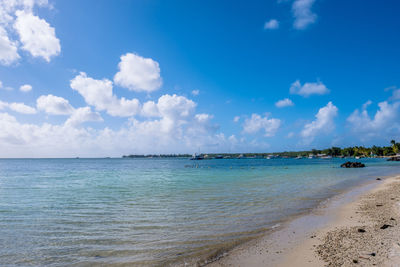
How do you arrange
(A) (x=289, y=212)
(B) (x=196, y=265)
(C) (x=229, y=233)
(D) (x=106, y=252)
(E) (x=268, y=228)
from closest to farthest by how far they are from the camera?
(B) (x=196, y=265) → (D) (x=106, y=252) → (C) (x=229, y=233) → (E) (x=268, y=228) → (A) (x=289, y=212)

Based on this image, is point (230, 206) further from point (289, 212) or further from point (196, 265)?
point (196, 265)

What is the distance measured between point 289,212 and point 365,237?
5.65m

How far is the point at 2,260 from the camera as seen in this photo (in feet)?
25.7

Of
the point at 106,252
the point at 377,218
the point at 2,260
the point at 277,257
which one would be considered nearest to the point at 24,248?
the point at 2,260

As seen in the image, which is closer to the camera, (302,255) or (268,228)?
(302,255)

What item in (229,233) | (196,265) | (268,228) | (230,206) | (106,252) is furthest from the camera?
(230,206)

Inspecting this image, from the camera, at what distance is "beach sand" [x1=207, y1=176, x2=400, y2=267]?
7.12 m

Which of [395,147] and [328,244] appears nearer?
[328,244]

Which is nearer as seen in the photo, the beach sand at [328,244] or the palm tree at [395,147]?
the beach sand at [328,244]

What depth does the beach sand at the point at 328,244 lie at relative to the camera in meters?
7.12

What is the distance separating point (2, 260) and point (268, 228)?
10773mm

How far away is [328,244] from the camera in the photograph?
27.5 feet

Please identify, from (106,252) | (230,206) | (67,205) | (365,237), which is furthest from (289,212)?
(67,205)

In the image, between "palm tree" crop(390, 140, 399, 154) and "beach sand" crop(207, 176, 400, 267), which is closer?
"beach sand" crop(207, 176, 400, 267)
